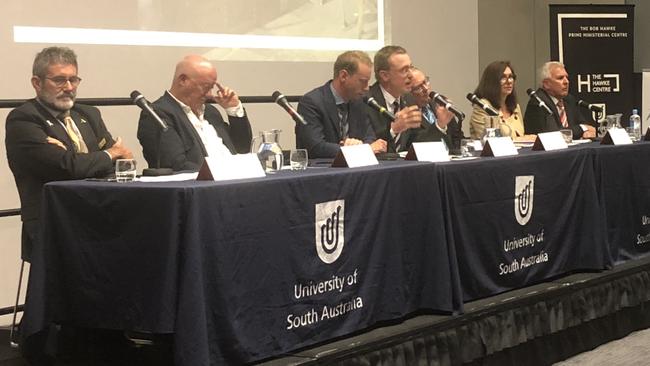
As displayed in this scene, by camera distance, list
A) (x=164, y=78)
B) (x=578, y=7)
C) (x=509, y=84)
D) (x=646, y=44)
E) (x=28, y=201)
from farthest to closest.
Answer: (x=646, y=44)
(x=578, y=7)
(x=509, y=84)
(x=164, y=78)
(x=28, y=201)

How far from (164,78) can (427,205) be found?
5.93 ft

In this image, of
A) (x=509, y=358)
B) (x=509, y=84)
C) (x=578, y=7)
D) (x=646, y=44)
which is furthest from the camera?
(x=646, y=44)

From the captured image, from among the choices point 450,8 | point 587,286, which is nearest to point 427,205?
point 587,286

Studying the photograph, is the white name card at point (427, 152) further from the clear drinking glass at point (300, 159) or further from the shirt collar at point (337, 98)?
the shirt collar at point (337, 98)

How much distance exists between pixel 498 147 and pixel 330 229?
1075 mm

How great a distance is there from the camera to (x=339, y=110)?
4.20 m

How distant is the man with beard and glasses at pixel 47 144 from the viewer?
3.09 m

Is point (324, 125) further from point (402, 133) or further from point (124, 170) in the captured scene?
point (124, 170)

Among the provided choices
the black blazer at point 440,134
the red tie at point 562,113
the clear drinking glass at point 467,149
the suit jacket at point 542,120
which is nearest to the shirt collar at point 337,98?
the black blazer at point 440,134

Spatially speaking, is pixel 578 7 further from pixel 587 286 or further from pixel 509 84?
pixel 587 286

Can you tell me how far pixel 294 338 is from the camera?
271cm

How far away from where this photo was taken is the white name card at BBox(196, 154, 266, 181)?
8.65 feet

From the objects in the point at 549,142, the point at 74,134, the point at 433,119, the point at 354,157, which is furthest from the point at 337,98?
the point at 74,134

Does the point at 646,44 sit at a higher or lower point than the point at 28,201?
higher
